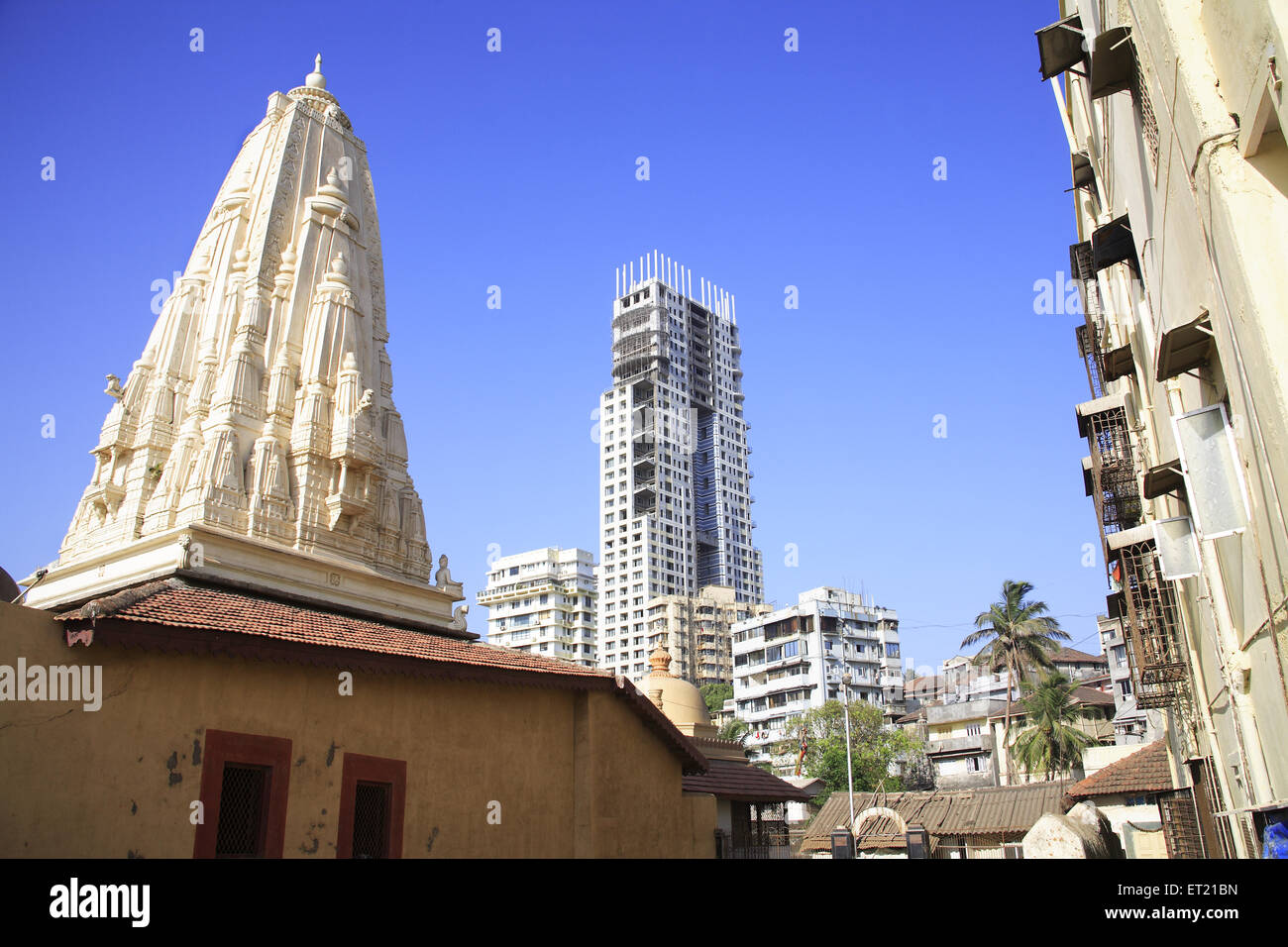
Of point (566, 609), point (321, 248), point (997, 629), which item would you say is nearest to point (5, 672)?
point (321, 248)

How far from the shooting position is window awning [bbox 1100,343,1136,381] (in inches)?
733

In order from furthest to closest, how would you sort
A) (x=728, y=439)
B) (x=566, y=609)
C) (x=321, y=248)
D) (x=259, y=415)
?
(x=728, y=439), (x=566, y=609), (x=321, y=248), (x=259, y=415)

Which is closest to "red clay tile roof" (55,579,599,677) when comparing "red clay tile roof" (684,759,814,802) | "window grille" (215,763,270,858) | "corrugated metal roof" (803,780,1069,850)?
"window grille" (215,763,270,858)

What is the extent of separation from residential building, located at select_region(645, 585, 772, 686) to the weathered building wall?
89.7 m

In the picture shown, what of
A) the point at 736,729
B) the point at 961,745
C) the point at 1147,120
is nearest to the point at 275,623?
the point at 1147,120

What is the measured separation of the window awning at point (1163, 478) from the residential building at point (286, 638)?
991 centimetres

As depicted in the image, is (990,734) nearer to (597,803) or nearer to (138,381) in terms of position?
(597,803)

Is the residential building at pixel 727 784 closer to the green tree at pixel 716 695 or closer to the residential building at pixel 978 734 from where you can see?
the residential building at pixel 978 734

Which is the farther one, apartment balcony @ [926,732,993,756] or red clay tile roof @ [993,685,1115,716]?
apartment balcony @ [926,732,993,756]

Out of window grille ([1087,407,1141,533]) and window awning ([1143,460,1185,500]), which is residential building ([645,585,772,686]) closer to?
window grille ([1087,407,1141,533])
